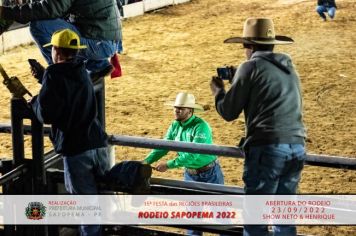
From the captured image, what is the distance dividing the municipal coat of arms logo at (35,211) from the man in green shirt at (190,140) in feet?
5.70

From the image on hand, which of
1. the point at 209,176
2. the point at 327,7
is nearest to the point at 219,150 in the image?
the point at 209,176

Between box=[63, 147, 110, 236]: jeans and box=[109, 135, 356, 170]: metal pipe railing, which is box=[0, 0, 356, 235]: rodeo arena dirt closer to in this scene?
box=[109, 135, 356, 170]: metal pipe railing

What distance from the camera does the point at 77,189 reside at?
450 centimetres

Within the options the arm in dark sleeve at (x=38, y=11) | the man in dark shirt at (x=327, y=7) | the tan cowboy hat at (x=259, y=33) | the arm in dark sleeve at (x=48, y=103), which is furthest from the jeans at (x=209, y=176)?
the man in dark shirt at (x=327, y=7)

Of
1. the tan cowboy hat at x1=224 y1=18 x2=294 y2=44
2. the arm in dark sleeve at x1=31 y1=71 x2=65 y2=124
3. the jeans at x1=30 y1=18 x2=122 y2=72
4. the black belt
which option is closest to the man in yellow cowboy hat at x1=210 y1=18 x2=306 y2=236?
the tan cowboy hat at x1=224 y1=18 x2=294 y2=44

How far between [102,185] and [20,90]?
0.81 m

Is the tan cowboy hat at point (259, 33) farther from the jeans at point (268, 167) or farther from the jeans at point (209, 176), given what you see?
the jeans at point (209, 176)

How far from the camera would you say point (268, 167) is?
433cm

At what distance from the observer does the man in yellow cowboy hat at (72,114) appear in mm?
4309

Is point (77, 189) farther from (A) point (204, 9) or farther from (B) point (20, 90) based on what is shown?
(A) point (204, 9)

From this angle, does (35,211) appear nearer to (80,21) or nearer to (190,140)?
(80,21)

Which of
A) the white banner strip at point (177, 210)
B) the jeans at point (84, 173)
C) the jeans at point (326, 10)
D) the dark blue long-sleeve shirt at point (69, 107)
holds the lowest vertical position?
the jeans at point (326, 10)

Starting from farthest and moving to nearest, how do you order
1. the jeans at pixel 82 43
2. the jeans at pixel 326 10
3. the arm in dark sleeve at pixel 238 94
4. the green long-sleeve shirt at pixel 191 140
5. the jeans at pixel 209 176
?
the jeans at pixel 326 10, the jeans at pixel 209 176, the green long-sleeve shirt at pixel 191 140, the jeans at pixel 82 43, the arm in dark sleeve at pixel 238 94

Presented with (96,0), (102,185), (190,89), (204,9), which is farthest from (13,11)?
(204,9)
